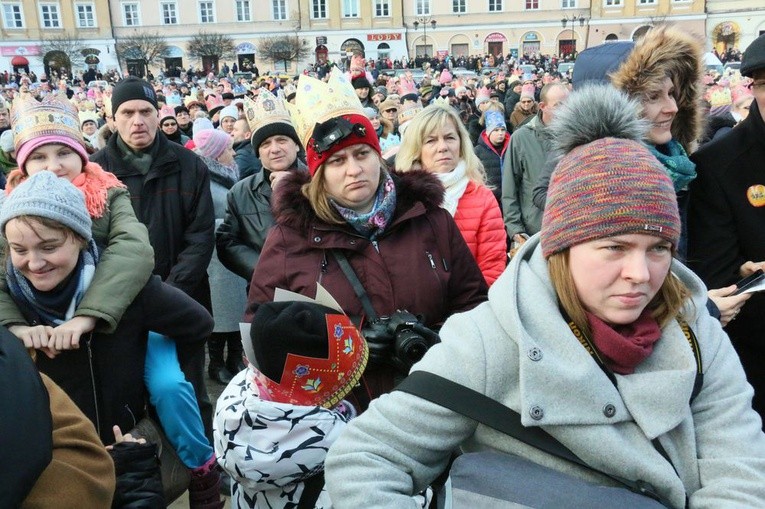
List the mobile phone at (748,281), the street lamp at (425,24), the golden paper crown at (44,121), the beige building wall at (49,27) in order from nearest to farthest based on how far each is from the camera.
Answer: the mobile phone at (748,281)
the golden paper crown at (44,121)
the beige building wall at (49,27)
the street lamp at (425,24)

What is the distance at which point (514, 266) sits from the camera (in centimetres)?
162

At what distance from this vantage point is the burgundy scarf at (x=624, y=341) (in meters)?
1.49

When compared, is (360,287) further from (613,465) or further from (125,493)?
(613,465)

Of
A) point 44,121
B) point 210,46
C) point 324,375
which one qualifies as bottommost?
point 324,375

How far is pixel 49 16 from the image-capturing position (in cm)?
5894

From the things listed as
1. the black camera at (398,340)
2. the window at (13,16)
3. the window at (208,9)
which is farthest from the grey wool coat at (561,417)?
the window at (13,16)

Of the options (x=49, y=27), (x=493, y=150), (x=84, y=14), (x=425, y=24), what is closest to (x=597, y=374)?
(x=493, y=150)

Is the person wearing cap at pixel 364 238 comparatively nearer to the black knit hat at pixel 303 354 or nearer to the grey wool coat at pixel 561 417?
the black knit hat at pixel 303 354

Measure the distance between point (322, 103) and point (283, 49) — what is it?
190 feet

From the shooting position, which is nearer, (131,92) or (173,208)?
(173,208)

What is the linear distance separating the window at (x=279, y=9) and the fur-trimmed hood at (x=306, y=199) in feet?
207

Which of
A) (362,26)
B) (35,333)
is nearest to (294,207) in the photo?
(35,333)

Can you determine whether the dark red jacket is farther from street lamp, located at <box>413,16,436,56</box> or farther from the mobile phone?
street lamp, located at <box>413,16,436,56</box>

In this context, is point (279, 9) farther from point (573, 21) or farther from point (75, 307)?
point (75, 307)
